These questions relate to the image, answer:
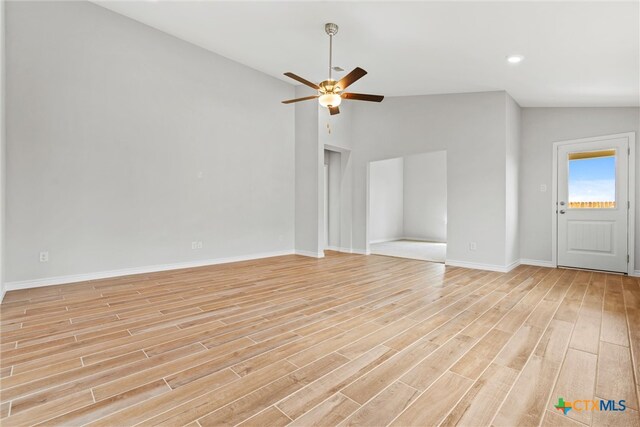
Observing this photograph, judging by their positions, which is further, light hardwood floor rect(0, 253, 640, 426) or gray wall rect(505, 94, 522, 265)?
gray wall rect(505, 94, 522, 265)

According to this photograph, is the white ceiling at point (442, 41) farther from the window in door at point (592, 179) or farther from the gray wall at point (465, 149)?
the window in door at point (592, 179)

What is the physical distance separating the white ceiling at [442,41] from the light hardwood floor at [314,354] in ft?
8.79

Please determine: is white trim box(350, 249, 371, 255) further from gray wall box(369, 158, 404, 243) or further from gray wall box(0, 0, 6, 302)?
gray wall box(0, 0, 6, 302)

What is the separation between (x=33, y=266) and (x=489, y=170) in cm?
653

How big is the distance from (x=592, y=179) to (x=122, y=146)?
24.1 ft

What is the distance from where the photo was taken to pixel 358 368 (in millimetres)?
1896

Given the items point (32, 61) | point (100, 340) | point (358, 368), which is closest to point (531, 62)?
point (358, 368)

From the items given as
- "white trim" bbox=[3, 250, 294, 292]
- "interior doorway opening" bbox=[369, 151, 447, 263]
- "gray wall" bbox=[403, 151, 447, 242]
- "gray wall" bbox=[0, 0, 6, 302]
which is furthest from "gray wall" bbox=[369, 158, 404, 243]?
"gray wall" bbox=[0, 0, 6, 302]

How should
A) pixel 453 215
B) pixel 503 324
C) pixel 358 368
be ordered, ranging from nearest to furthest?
pixel 358 368, pixel 503 324, pixel 453 215

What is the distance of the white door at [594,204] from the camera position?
187 inches

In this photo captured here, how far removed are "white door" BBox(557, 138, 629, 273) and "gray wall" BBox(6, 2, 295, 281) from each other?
5400 mm

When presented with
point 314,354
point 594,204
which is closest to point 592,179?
point 594,204

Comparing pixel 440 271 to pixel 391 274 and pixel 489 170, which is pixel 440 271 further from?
pixel 489 170

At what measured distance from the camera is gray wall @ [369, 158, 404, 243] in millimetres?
9047
